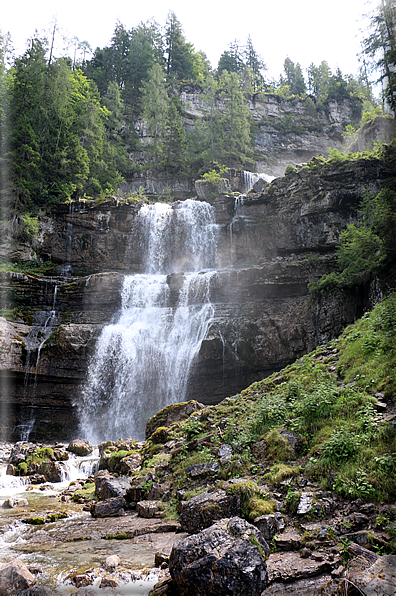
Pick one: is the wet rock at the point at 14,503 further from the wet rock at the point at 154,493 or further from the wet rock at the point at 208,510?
the wet rock at the point at 208,510

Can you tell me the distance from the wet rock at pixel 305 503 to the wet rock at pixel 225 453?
2.15m

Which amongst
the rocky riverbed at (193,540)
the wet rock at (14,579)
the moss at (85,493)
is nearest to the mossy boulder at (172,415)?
the moss at (85,493)

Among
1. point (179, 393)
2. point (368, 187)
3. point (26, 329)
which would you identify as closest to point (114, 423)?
point (179, 393)

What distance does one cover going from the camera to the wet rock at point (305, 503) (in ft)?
15.7

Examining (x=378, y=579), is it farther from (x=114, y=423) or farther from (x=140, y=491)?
(x=114, y=423)

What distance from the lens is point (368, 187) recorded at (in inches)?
865

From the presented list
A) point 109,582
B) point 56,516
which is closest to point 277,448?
point 109,582

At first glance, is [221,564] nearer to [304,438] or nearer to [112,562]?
[112,562]

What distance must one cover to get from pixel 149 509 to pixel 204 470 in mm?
1262

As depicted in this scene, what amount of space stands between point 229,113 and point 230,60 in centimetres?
2420

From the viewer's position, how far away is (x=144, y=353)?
2086cm

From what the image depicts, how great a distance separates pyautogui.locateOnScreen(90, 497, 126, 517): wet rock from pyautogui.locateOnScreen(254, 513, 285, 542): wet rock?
3882 millimetres

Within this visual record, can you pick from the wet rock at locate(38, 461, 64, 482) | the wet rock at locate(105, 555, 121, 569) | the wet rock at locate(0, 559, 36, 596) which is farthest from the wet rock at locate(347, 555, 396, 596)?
the wet rock at locate(38, 461, 64, 482)

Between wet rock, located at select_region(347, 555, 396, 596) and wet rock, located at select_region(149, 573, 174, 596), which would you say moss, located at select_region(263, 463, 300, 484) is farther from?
wet rock, located at select_region(149, 573, 174, 596)
